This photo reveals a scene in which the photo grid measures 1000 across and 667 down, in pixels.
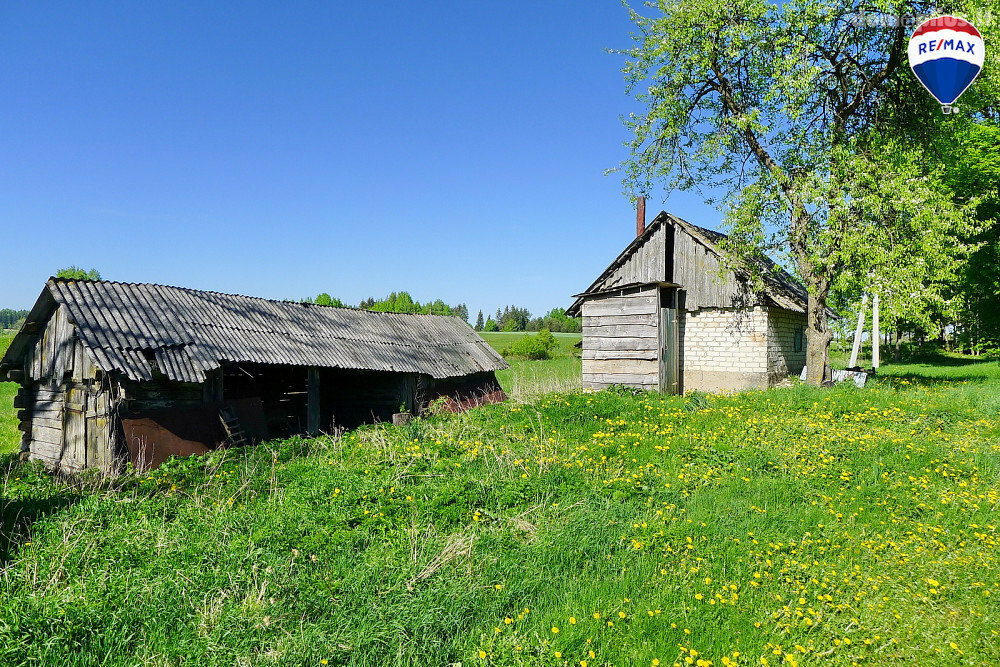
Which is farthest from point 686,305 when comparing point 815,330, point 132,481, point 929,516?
point 132,481

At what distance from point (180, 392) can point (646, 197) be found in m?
17.7

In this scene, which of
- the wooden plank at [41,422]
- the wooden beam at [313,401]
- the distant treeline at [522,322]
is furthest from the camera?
the distant treeline at [522,322]

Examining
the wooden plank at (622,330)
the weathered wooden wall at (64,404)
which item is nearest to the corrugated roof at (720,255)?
the wooden plank at (622,330)

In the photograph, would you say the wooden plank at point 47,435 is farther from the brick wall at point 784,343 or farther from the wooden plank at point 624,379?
the brick wall at point 784,343

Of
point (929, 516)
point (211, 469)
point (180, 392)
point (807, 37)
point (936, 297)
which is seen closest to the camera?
point (929, 516)

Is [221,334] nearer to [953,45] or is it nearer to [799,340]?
[953,45]

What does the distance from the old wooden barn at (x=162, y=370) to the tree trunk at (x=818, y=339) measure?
12551 millimetres

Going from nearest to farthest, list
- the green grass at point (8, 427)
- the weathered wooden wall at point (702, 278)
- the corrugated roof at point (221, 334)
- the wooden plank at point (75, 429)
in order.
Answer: the corrugated roof at point (221, 334) < the wooden plank at point (75, 429) < the green grass at point (8, 427) < the weathered wooden wall at point (702, 278)

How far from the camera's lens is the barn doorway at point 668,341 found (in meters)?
16.5

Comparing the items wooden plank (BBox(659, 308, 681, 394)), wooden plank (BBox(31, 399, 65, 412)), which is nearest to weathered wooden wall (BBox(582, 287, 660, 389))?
wooden plank (BBox(659, 308, 681, 394))

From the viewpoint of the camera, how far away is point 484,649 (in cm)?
417

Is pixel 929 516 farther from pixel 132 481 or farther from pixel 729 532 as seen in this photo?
pixel 132 481

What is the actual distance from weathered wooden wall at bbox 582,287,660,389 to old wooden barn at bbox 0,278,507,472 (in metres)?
5.85

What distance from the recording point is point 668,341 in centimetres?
1716
